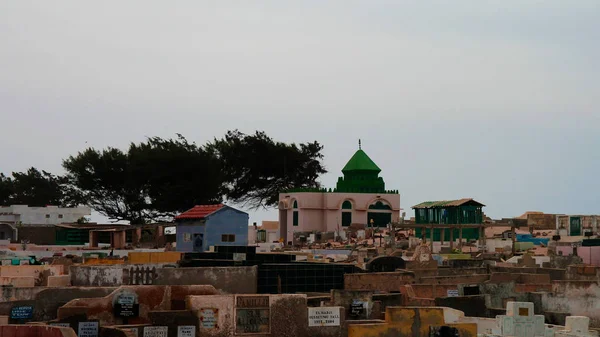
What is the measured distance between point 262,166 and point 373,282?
59.3 m

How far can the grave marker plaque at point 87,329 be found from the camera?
858 inches

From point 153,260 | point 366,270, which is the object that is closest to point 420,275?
point 366,270

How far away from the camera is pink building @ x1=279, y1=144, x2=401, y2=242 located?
74.0 meters

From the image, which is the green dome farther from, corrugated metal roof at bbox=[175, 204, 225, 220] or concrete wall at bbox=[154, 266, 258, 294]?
concrete wall at bbox=[154, 266, 258, 294]

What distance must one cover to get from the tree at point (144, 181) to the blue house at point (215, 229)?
30.0m

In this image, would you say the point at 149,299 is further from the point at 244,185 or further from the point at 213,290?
the point at 244,185

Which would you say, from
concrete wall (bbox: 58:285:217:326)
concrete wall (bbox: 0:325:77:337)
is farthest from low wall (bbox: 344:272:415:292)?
concrete wall (bbox: 0:325:77:337)

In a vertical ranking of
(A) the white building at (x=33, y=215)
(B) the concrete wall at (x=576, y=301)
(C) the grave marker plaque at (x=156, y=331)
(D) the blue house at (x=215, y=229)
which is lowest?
(C) the grave marker plaque at (x=156, y=331)

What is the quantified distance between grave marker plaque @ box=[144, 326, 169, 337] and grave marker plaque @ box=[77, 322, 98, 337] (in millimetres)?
932

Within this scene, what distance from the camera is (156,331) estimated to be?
72.2 feet

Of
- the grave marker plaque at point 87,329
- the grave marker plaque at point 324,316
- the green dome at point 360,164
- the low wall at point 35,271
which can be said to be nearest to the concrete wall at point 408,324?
the grave marker plaque at point 324,316

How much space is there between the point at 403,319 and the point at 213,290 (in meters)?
4.55

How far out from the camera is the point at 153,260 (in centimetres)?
3562

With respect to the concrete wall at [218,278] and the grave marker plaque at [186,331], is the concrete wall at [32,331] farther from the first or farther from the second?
the concrete wall at [218,278]
